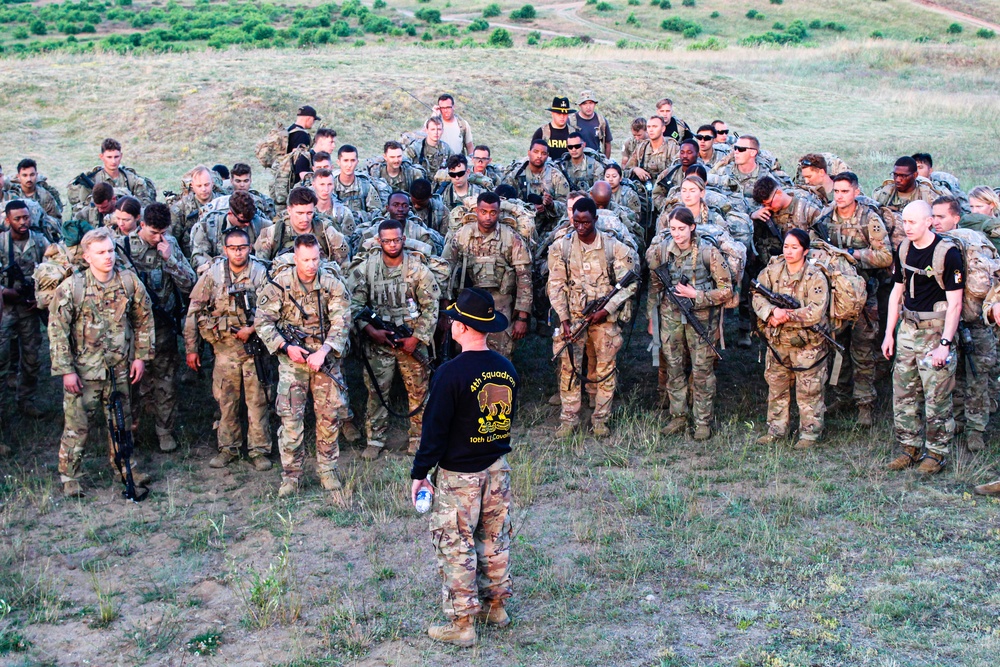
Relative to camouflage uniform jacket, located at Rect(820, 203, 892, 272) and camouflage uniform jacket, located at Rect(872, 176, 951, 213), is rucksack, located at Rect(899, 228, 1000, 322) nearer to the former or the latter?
camouflage uniform jacket, located at Rect(820, 203, 892, 272)

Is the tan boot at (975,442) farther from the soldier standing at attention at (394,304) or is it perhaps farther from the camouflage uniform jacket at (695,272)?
the soldier standing at attention at (394,304)

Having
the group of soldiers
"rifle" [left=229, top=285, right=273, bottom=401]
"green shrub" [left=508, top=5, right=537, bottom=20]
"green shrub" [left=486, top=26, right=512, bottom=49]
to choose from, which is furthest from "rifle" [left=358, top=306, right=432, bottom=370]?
"green shrub" [left=508, top=5, right=537, bottom=20]

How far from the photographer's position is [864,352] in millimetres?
Answer: 10359

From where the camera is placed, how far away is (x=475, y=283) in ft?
35.2

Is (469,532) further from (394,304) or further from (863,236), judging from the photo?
(863,236)

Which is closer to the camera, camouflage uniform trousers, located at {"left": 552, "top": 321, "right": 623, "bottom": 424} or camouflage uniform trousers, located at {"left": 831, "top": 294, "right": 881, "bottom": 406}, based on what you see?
camouflage uniform trousers, located at {"left": 552, "top": 321, "right": 623, "bottom": 424}

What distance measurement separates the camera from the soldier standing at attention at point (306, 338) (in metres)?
9.02

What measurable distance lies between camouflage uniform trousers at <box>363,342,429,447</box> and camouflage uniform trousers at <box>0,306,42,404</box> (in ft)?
12.0

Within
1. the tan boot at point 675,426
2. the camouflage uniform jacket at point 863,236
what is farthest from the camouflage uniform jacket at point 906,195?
the tan boot at point 675,426

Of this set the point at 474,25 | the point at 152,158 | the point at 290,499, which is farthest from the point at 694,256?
the point at 474,25

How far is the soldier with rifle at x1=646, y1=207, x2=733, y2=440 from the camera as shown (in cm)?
992

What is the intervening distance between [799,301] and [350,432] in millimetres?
4675

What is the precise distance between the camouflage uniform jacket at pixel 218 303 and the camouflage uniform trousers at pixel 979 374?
21.7ft

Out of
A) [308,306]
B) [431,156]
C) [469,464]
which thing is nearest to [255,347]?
[308,306]
